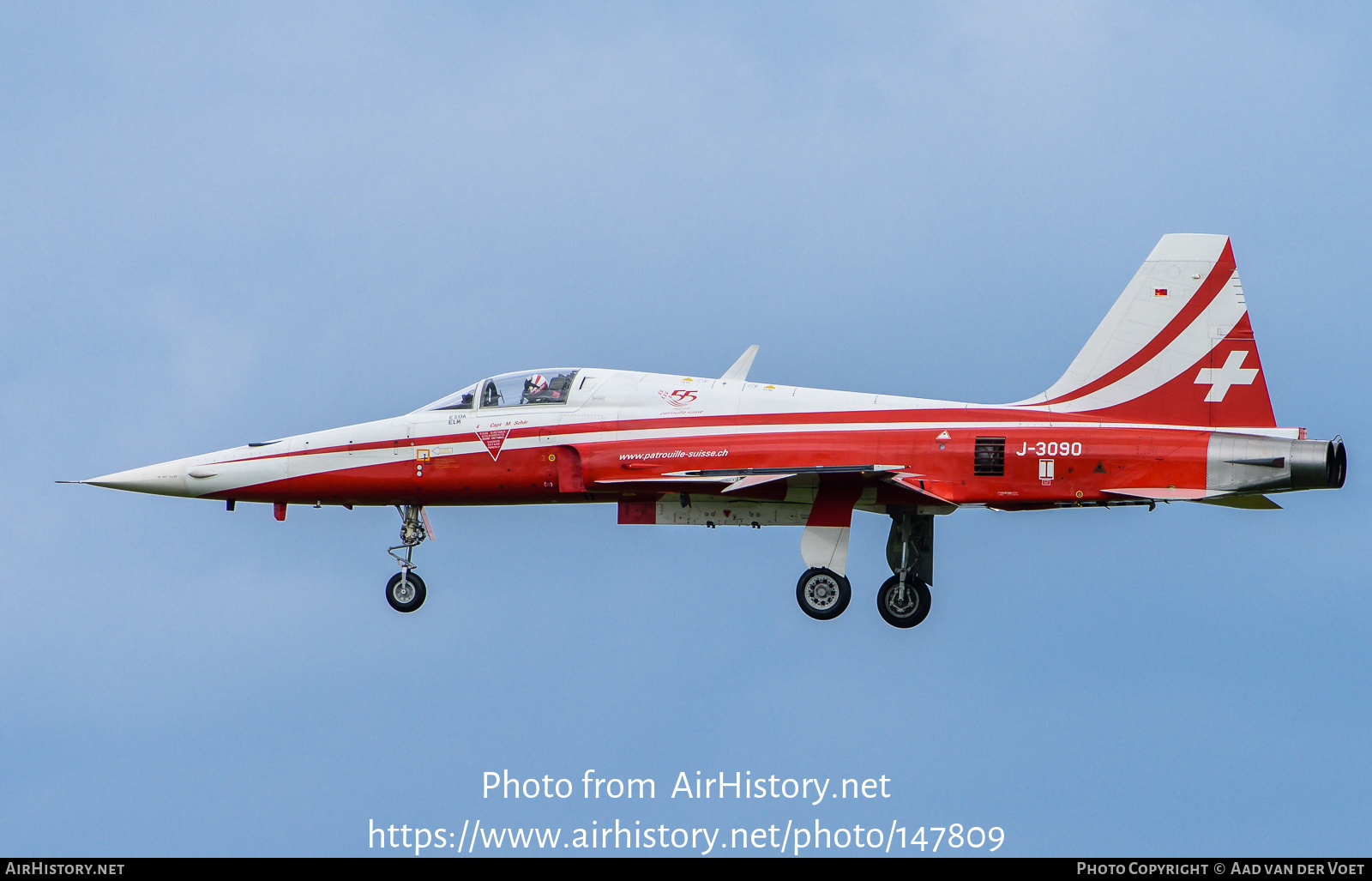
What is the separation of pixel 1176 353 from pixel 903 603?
5.05 m

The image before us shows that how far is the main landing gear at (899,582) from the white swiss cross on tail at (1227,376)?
4.28 m

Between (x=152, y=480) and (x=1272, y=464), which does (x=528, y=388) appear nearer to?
(x=152, y=480)

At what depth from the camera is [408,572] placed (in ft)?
87.9

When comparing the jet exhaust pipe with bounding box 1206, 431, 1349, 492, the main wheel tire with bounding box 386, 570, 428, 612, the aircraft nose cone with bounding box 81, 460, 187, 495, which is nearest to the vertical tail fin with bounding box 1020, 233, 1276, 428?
the jet exhaust pipe with bounding box 1206, 431, 1349, 492

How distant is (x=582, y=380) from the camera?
25859mm

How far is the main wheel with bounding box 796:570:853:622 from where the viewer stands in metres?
25.0

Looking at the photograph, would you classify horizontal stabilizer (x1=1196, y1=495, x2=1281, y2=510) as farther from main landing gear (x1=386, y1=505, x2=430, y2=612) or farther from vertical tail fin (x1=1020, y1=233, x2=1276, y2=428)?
main landing gear (x1=386, y1=505, x2=430, y2=612)

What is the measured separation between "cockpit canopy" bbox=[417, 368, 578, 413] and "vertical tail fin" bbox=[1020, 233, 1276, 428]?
254 inches

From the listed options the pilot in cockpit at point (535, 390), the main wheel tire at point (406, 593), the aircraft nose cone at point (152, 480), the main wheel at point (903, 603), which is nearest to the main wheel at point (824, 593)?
the main wheel at point (903, 603)

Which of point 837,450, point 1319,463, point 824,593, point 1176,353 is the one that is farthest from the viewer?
point 824,593

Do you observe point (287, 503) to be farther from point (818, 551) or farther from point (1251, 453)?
point (1251, 453)

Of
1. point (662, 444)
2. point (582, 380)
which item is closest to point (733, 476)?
point (662, 444)

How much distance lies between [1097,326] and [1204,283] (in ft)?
4.83

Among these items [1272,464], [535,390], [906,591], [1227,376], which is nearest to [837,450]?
[906,591]
